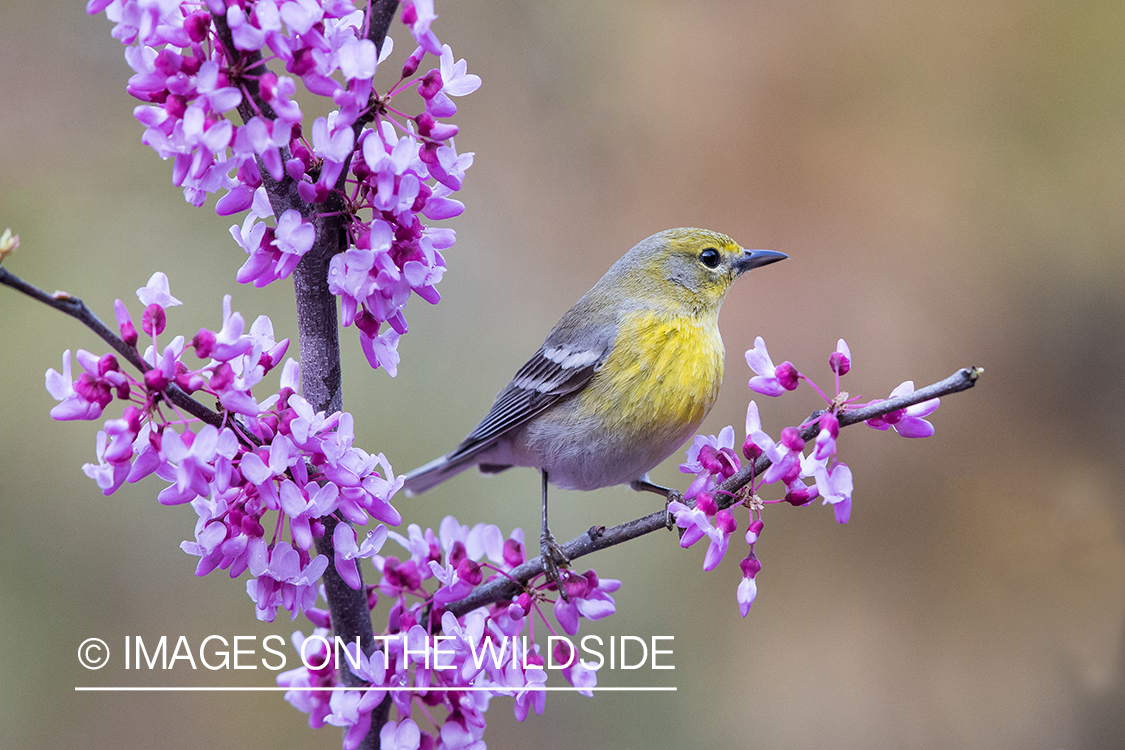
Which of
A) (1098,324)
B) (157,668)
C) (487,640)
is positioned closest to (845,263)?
(1098,324)

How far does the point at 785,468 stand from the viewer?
1.25 m

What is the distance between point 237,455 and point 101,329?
235mm

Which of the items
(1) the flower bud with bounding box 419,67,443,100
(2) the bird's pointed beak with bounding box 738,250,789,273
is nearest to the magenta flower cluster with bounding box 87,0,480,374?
(1) the flower bud with bounding box 419,67,443,100

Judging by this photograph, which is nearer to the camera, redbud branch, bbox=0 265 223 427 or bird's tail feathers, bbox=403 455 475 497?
redbud branch, bbox=0 265 223 427

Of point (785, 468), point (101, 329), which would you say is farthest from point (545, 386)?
point (101, 329)

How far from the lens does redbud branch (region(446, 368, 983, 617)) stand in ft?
3.84

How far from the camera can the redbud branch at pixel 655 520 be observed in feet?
3.84

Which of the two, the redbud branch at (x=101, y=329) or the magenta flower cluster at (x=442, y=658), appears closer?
the redbud branch at (x=101, y=329)

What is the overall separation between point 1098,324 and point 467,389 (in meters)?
2.40

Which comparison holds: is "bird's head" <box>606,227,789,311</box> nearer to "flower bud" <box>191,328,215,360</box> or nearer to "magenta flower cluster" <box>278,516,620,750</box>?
"magenta flower cluster" <box>278,516,620,750</box>

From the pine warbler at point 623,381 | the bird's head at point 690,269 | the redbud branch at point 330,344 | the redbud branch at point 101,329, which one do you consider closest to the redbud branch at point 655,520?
the redbud branch at point 330,344

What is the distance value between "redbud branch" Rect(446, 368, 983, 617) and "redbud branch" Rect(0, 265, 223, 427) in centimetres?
55

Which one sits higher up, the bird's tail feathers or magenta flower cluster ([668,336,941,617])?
the bird's tail feathers

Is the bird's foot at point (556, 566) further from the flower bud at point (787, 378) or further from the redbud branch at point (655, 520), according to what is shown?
the flower bud at point (787, 378)
